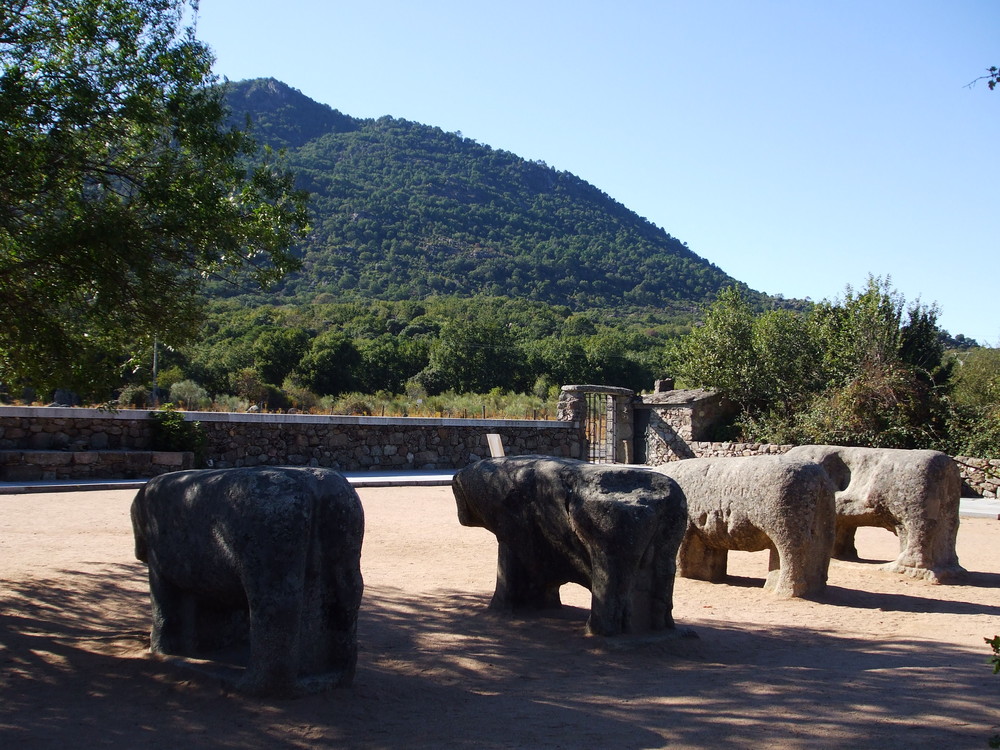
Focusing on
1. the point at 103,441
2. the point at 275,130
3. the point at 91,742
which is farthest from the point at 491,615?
the point at 275,130

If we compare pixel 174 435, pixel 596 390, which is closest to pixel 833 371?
pixel 596 390

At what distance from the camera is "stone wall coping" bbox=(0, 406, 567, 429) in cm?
1583

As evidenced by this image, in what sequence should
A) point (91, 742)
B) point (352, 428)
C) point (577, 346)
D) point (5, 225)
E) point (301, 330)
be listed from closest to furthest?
point (91, 742)
point (5, 225)
point (352, 428)
point (301, 330)
point (577, 346)

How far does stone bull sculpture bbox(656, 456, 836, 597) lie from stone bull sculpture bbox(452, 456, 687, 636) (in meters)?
2.21

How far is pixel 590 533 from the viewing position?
631 centimetres

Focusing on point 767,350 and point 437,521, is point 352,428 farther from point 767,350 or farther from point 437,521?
point 767,350

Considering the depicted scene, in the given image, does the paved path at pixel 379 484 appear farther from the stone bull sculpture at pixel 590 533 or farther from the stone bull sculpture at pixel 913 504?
the stone bull sculpture at pixel 590 533

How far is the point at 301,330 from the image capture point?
41.7 metres

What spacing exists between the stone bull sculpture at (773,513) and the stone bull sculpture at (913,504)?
46.7 inches

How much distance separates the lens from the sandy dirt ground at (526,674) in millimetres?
4504

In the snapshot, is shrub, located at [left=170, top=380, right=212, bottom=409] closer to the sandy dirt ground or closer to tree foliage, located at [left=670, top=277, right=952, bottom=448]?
tree foliage, located at [left=670, top=277, right=952, bottom=448]

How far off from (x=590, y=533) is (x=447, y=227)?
271 ft

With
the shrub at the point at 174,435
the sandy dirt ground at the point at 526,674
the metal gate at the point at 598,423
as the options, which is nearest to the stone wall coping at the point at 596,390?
the metal gate at the point at 598,423

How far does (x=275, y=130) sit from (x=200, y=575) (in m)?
108
